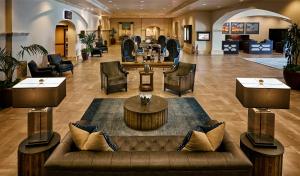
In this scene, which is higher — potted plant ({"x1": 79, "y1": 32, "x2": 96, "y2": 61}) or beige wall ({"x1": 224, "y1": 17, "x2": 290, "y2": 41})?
beige wall ({"x1": 224, "y1": 17, "x2": 290, "y2": 41})

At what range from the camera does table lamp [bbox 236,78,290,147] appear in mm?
2939

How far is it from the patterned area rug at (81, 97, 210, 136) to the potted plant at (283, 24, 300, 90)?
3582 mm

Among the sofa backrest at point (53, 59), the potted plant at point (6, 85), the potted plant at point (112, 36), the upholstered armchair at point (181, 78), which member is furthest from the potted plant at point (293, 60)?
the potted plant at point (112, 36)

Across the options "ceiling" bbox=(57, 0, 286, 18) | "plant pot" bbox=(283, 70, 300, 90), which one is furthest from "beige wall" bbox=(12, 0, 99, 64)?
"plant pot" bbox=(283, 70, 300, 90)

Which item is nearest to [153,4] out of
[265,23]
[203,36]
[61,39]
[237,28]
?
[203,36]

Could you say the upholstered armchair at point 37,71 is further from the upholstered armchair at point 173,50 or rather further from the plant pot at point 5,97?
the upholstered armchair at point 173,50

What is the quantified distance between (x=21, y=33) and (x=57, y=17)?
14.2ft

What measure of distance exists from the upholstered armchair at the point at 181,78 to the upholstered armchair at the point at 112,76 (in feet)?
4.30

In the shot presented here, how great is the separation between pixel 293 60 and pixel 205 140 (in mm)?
8608

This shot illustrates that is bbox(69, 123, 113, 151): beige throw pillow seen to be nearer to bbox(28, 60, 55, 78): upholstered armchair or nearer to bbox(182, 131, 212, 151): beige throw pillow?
bbox(182, 131, 212, 151): beige throw pillow

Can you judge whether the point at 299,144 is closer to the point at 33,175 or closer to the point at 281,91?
the point at 281,91

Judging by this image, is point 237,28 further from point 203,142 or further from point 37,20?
point 203,142

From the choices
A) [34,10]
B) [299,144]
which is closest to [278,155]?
[299,144]

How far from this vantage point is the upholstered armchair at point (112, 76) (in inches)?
309
